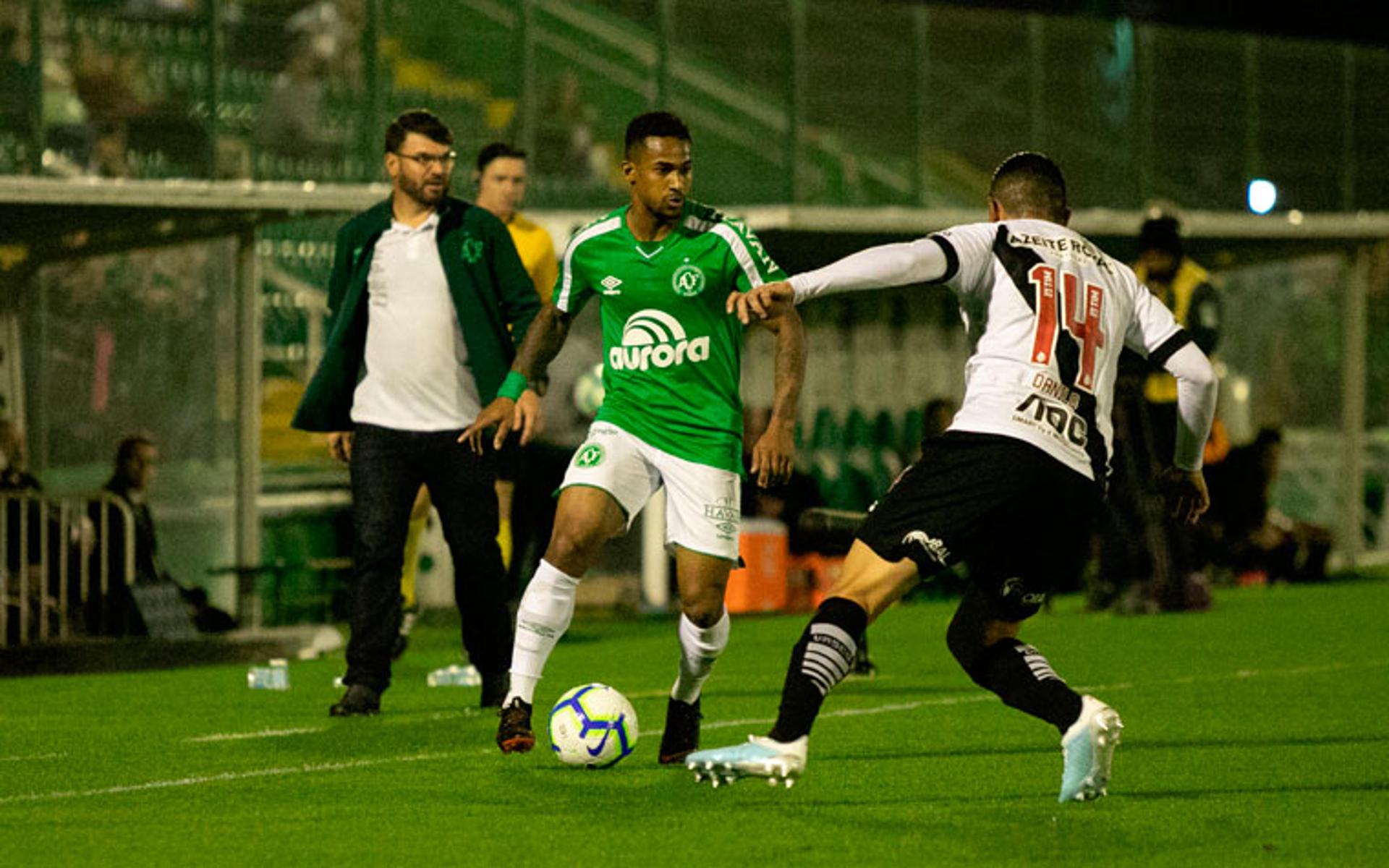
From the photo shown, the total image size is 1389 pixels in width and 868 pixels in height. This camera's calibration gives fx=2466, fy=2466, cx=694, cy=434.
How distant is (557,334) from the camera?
8383 millimetres

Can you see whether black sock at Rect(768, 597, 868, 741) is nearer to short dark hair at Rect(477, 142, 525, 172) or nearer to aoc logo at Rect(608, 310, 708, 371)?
aoc logo at Rect(608, 310, 708, 371)

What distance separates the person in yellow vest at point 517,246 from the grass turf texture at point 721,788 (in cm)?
54

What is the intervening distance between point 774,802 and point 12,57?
11611 mm

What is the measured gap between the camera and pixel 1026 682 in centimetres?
712

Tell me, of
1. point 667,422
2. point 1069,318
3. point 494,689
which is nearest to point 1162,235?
point 494,689

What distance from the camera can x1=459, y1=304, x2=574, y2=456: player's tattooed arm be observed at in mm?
8344

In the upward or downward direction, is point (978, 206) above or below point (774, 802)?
above

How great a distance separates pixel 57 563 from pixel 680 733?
6944 mm

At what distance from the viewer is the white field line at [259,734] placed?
30.3 feet

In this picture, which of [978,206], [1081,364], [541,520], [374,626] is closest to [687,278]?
[1081,364]

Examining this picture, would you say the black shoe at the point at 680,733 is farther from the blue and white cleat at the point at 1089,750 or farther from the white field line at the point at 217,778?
the blue and white cleat at the point at 1089,750

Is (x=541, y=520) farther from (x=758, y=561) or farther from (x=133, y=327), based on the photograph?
(x=133, y=327)

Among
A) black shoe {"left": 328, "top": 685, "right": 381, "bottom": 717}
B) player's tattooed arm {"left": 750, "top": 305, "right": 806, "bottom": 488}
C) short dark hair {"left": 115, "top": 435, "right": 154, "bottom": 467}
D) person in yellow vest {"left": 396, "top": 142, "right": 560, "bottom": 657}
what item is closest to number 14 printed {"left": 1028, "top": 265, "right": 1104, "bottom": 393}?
player's tattooed arm {"left": 750, "top": 305, "right": 806, "bottom": 488}

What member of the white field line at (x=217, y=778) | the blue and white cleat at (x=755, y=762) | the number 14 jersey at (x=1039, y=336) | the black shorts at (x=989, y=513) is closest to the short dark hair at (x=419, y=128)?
the white field line at (x=217, y=778)
